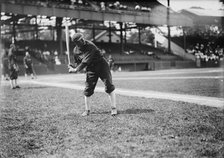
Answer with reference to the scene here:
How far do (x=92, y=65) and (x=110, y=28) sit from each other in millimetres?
38941

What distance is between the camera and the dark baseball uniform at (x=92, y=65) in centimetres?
629

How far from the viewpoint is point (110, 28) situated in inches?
1761

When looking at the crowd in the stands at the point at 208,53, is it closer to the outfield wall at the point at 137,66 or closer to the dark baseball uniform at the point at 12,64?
the outfield wall at the point at 137,66

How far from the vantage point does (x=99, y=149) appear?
3.80 meters

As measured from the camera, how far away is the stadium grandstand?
3147 centimetres

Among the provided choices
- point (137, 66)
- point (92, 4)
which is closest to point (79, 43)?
point (92, 4)

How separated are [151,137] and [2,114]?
380 cm

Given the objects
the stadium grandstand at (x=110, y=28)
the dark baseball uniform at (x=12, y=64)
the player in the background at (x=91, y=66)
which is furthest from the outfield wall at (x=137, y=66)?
the player in the background at (x=91, y=66)

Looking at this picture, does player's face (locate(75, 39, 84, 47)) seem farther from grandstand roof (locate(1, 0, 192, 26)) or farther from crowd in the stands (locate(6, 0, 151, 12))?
crowd in the stands (locate(6, 0, 151, 12))

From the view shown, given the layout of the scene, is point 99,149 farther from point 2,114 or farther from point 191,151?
point 2,114

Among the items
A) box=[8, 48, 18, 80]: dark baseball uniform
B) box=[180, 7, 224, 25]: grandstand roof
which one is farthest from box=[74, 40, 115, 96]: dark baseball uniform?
box=[180, 7, 224, 25]: grandstand roof

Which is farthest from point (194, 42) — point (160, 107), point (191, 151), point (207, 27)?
point (191, 151)

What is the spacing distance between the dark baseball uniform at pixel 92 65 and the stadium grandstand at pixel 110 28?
23.9 metres

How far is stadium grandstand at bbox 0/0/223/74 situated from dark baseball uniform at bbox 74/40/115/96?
23.9 meters
